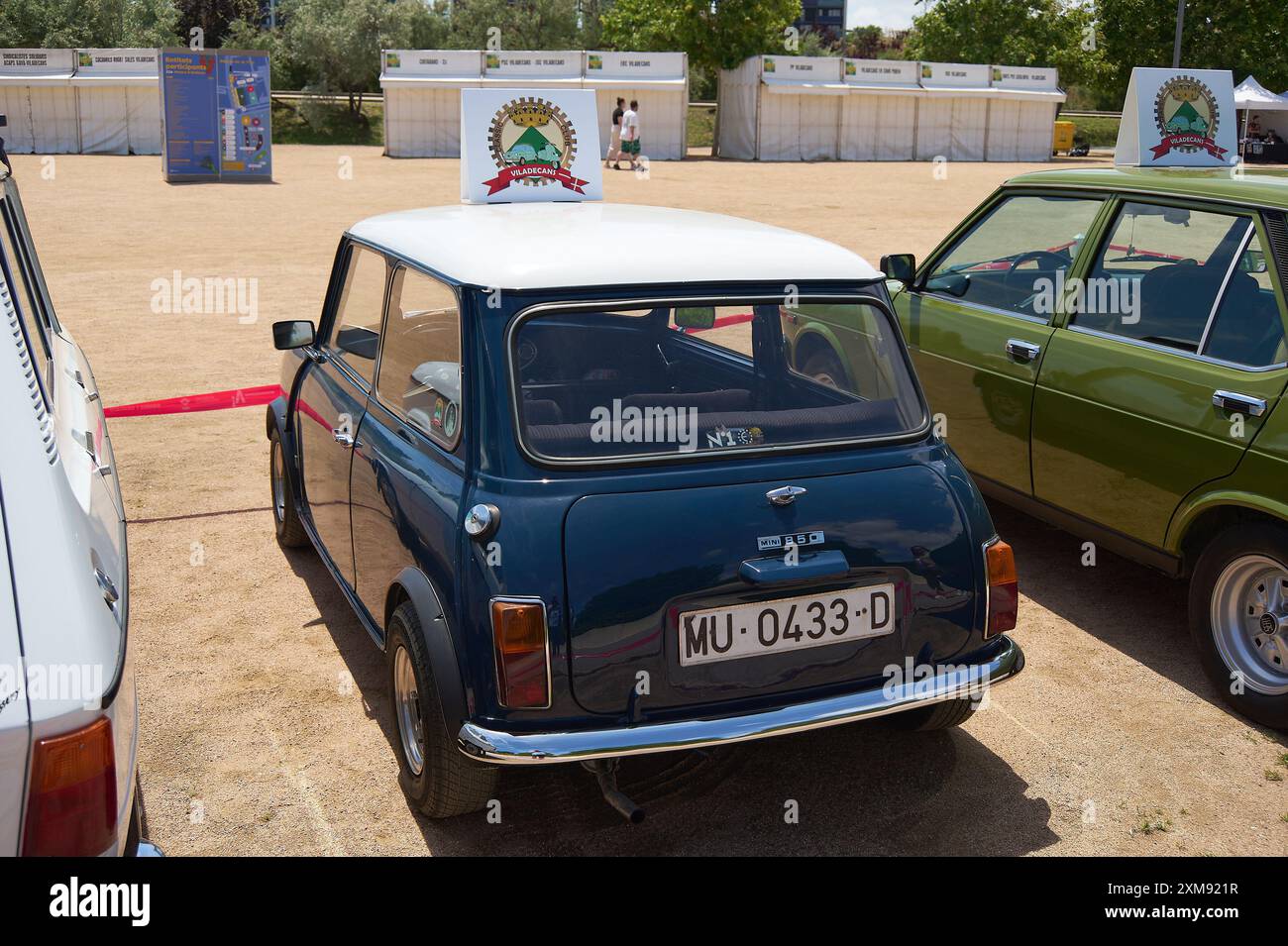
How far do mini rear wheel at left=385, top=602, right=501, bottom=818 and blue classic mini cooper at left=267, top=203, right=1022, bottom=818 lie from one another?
0.01 m

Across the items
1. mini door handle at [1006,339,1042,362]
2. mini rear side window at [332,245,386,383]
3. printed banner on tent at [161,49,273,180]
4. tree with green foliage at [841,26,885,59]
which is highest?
tree with green foliage at [841,26,885,59]

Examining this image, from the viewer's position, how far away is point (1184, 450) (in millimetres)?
4707

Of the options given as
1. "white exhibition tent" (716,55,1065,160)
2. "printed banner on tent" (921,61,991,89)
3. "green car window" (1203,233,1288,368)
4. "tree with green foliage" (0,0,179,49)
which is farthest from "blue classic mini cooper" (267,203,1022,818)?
"tree with green foliage" (0,0,179,49)

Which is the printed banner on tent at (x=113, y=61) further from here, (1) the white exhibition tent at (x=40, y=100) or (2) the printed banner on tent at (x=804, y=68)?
(2) the printed banner on tent at (x=804, y=68)

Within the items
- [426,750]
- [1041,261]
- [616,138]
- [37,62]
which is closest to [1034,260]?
[1041,261]

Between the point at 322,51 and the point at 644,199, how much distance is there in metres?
32.2

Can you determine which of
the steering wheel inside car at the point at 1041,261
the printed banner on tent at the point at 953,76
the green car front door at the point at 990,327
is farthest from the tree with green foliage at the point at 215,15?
the steering wheel inside car at the point at 1041,261

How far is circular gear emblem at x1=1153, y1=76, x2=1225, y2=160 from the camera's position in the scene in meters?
7.01

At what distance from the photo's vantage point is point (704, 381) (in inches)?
169

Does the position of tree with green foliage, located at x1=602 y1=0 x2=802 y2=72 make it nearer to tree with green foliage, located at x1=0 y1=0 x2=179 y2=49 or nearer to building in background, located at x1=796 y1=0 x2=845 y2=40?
tree with green foliage, located at x1=0 y1=0 x2=179 y2=49

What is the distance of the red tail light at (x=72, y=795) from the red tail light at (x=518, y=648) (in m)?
1.11

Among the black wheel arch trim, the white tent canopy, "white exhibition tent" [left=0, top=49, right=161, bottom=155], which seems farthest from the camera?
the white tent canopy

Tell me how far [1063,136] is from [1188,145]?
42.9 meters
